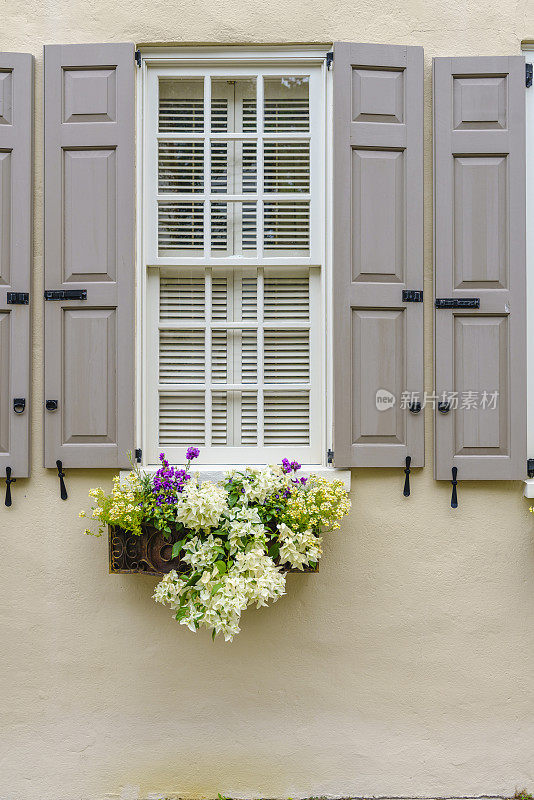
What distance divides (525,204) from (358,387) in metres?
1.18

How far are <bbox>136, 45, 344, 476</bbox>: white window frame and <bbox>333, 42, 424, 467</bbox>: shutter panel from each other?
0.27 feet

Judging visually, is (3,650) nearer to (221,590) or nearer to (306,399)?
(221,590)

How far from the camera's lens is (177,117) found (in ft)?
10.00

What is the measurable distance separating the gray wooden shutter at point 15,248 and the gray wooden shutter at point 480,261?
6.34ft

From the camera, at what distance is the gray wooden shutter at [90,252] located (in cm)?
289

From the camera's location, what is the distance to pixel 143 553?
9.04 feet

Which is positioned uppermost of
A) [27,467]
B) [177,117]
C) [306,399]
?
[177,117]

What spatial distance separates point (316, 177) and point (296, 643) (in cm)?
226

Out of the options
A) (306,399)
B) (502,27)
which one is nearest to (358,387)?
(306,399)

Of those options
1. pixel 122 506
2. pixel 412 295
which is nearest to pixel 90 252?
pixel 122 506

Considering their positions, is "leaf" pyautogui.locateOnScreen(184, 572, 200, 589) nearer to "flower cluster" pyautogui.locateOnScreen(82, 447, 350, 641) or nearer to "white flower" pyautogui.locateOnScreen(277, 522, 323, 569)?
"flower cluster" pyautogui.locateOnScreen(82, 447, 350, 641)

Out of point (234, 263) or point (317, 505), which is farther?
point (234, 263)

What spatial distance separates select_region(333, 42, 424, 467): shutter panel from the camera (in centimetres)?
290

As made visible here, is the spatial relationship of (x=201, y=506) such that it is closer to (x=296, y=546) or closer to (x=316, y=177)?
(x=296, y=546)
